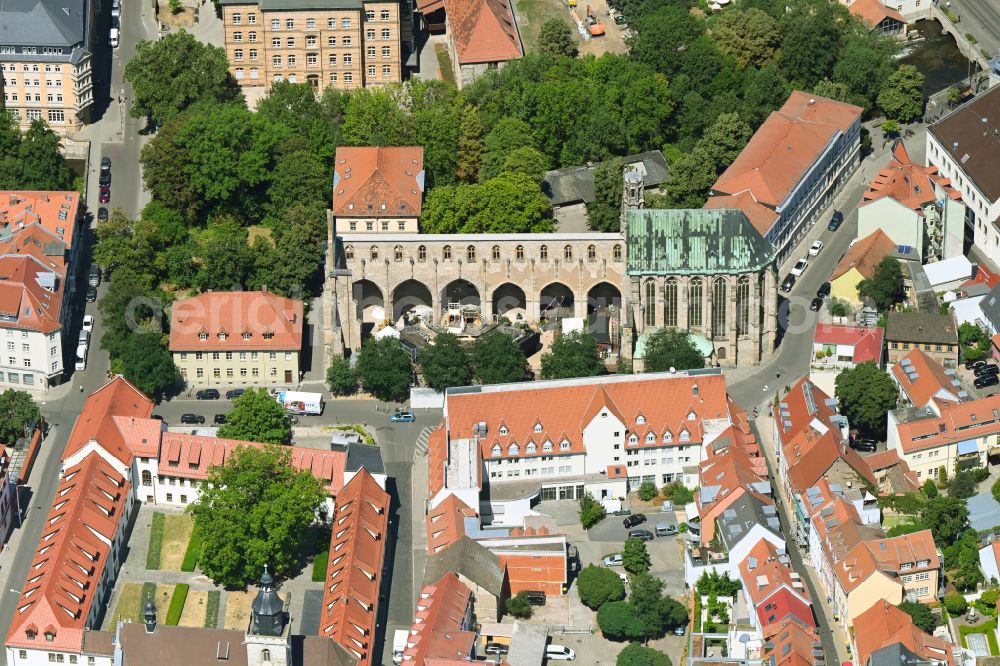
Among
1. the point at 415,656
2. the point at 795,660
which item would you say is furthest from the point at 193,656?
the point at 795,660

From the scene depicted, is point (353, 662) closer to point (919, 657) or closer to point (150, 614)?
point (150, 614)

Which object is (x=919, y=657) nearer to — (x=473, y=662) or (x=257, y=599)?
(x=473, y=662)

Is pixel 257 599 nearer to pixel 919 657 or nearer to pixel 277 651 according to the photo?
pixel 277 651

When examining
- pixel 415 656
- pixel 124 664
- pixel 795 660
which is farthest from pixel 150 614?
pixel 795 660

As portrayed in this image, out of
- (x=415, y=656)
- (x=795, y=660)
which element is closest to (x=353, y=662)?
(x=415, y=656)

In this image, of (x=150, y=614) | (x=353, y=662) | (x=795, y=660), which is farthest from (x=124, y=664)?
(x=795, y=660)

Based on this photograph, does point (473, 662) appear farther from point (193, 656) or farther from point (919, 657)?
point (919, 657)
